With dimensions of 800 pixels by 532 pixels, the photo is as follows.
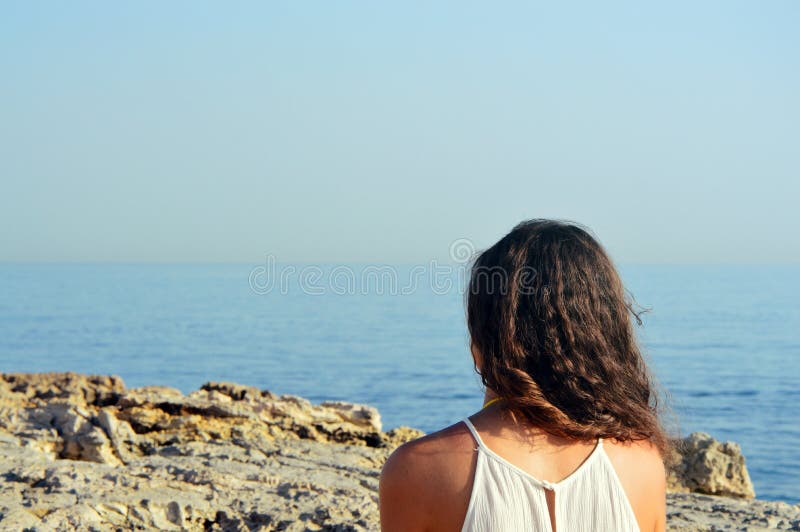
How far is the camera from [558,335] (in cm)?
188

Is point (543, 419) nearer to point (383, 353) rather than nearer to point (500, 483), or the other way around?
point (500, 483)

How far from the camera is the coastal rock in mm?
5438

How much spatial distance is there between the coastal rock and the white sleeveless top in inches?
151

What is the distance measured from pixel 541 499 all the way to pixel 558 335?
1.16ft

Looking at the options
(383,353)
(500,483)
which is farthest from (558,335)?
(383,353)

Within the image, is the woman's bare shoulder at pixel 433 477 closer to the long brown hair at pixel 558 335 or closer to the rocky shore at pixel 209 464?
the long brown hair at pixel 558 335

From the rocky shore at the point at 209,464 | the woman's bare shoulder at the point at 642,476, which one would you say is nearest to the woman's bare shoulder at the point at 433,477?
the woman's bare shoulder at the point at 642,476

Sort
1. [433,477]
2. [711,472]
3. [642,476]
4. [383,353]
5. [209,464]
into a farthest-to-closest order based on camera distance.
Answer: [383,353] → [711,472] → [209,464] → [642,476] → [433,477]

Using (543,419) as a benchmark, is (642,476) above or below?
below

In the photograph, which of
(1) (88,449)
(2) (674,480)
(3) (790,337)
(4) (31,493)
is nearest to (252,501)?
(4) (31,493)

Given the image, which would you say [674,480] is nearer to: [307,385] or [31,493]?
[31,493]

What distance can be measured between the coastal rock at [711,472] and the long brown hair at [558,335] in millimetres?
3816

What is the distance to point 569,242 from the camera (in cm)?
195

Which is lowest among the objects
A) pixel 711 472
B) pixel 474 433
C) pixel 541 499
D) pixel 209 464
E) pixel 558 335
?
pixel 711 472
